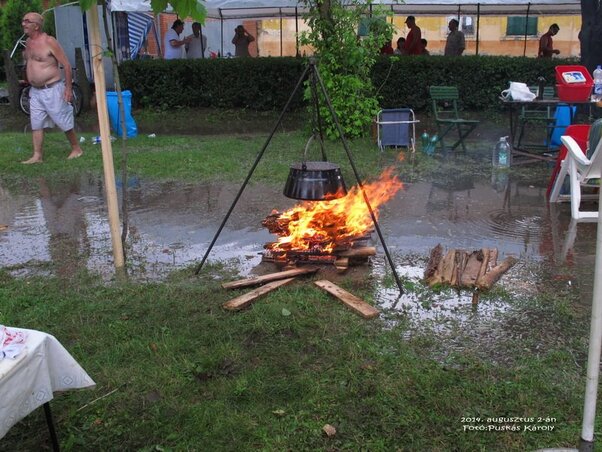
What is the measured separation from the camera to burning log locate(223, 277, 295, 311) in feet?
14.4

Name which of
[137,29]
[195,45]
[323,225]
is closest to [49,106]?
[323,225]

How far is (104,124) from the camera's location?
15.7ft

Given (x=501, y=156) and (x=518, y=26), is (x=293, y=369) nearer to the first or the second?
(x=501, y=156)

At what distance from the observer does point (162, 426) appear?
125 inches

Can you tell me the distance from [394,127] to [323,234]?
5.17m

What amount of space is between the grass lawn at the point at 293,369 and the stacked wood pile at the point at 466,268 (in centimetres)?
14

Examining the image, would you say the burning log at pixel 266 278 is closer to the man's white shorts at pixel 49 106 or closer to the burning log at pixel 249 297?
the burning log at pixel 249 297

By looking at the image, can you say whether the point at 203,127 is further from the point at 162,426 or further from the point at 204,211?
the point at 162,426

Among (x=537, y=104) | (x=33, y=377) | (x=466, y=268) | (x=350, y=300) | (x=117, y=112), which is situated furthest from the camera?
(x=117, y=112)

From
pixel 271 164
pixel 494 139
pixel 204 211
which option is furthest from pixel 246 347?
pixel 494 139

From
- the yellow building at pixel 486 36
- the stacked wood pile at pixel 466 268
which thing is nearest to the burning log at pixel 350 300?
the stacked wood pile at pixel 466 268

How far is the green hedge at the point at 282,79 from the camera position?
46.0 feet

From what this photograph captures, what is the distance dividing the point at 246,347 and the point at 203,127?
33.7 feet

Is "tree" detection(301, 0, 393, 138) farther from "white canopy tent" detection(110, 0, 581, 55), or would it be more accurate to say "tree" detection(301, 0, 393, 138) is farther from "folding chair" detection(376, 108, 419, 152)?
"white canopy tent" detection(110, 0, 581, 55)
